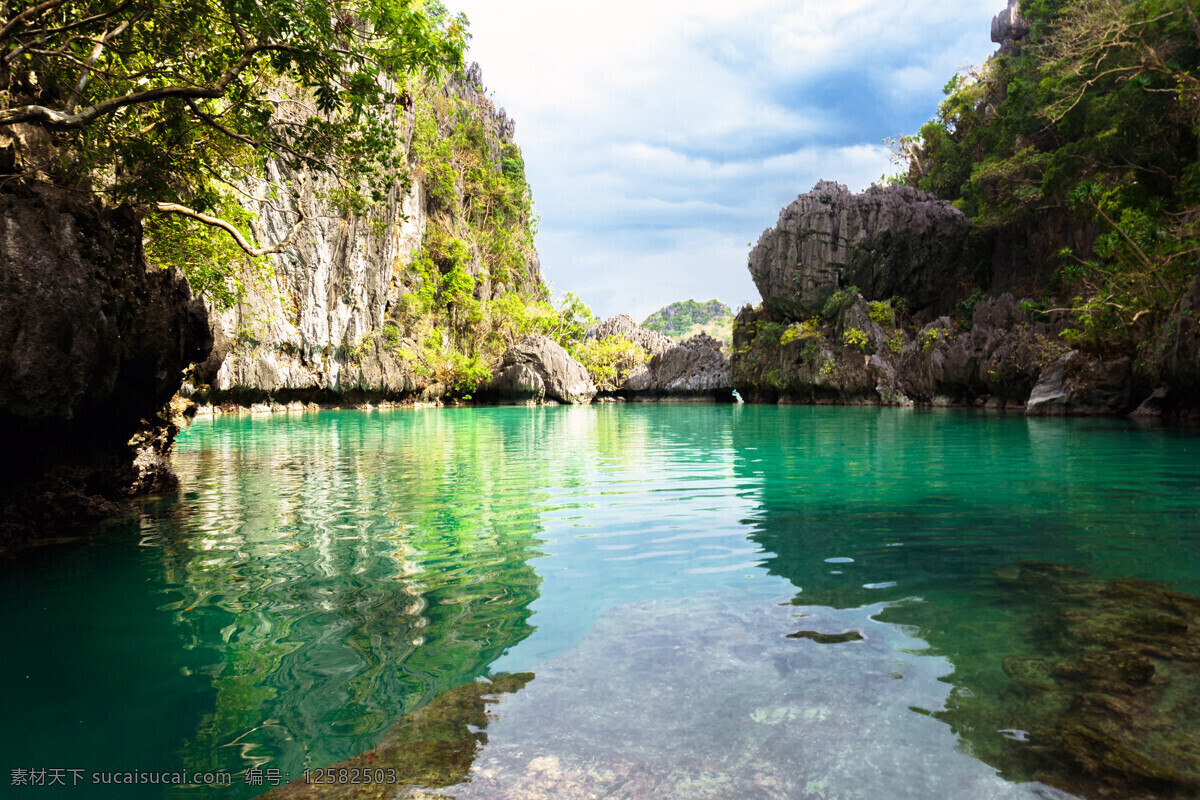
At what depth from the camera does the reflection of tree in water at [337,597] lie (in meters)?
2.60

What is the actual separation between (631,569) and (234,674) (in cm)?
261

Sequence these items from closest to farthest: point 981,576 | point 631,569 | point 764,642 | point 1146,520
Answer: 1. point 764,642
2. point 981,576
3. point 631,569
4. point 1146,520

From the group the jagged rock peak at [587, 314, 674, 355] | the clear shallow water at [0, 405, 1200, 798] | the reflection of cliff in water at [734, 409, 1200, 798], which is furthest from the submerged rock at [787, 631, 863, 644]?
the jagged rock peak at [587, 314, 674, 355]

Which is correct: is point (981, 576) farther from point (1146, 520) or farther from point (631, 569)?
point (1146, 520)

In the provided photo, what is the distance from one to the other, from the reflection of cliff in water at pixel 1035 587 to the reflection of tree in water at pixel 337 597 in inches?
87.4

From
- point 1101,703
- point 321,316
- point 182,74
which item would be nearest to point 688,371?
point 321,316

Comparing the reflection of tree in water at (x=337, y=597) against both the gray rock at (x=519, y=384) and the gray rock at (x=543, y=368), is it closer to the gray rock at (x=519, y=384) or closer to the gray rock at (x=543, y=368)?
the gray rock at (x=519, y=384)

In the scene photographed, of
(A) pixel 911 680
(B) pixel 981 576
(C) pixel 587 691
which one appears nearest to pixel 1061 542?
(B) pixel 981 576

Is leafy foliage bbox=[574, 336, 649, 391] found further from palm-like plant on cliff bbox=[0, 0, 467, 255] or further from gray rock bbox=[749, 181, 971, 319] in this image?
palm-like plant on cliff bbox=[0, 0, 467, 255]

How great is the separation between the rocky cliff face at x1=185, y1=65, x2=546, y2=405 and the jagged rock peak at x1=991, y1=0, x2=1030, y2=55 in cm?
3854

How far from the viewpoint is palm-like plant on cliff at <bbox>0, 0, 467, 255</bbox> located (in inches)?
213

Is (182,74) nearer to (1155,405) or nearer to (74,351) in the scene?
(74,351)

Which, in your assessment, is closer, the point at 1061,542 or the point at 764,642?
the point at 764,642

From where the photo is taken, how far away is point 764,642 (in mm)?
3244
